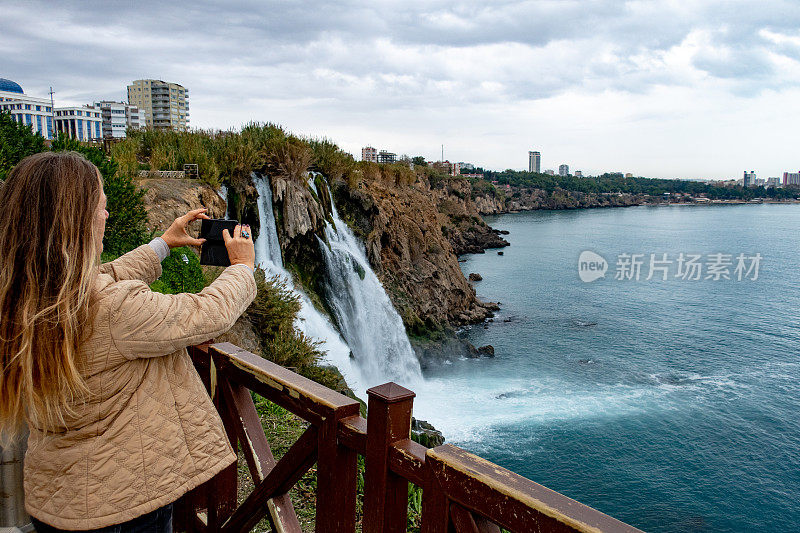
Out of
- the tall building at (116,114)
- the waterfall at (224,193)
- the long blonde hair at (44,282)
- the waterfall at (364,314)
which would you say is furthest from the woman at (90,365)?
the tall building at (116,114)

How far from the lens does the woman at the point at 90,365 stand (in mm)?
1633

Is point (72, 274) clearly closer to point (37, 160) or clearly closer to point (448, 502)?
point (37, 160)

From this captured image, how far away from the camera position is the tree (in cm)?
847

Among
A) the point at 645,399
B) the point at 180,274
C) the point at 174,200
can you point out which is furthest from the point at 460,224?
the point at 180,274

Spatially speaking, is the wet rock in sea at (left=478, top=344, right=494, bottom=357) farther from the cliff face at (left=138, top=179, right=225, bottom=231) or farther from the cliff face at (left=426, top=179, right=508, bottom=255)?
the cliff face at (left=426, top=179, right=508, bottom=255)

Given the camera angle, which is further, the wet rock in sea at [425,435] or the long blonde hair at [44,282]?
the wet rock in sea at [425,435]

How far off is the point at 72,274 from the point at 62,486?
26.9 inches

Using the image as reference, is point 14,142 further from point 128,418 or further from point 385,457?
point 385,457

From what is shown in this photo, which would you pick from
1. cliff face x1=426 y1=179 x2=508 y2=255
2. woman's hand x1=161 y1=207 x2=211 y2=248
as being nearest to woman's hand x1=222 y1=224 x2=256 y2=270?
woman's hand x1=161 y1=207 x2=211 y2=248

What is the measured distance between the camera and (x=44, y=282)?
1.62 metres

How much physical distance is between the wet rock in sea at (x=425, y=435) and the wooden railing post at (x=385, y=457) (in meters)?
9.52

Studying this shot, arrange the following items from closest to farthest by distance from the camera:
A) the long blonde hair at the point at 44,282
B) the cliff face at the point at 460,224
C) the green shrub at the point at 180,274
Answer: the long blonde hair at the point at 44,282 < the green shrub at the point at 180,274 < the cliff face at the point at 460,224

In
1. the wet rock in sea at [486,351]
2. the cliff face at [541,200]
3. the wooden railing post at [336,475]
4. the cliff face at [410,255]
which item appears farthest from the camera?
the cliff face at [541,200]

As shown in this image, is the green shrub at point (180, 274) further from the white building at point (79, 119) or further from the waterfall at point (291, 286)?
the white building at point (79, 119)
